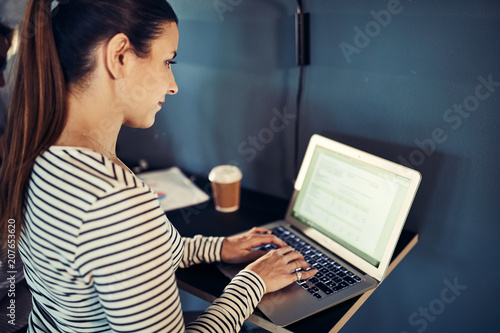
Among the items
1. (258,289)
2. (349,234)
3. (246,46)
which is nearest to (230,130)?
(246,46)

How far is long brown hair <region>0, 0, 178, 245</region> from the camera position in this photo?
648 millimetres

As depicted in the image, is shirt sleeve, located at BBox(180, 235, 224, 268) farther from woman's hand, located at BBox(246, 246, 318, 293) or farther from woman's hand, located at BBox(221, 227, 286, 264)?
woman's hand, located at BBox(246, 246, 318, 293)

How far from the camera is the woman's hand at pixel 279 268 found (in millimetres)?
813

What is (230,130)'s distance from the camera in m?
1.35

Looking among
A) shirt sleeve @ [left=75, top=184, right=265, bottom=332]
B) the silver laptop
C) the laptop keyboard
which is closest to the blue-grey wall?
the silver laptop

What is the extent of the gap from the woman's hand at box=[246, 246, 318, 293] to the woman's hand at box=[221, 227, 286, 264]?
0.06 m

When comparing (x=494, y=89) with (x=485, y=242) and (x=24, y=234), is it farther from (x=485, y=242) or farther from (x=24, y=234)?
(x=24, y=234)

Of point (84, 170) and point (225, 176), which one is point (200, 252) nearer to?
point (225, 176)

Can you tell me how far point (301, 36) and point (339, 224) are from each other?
495mm

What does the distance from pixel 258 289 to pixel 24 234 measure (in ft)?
1.44

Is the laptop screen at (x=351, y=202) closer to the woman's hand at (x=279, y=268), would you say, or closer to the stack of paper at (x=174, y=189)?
the woman's hand at (x=279, y=268)

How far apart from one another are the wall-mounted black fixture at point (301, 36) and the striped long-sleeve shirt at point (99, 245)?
63 cm

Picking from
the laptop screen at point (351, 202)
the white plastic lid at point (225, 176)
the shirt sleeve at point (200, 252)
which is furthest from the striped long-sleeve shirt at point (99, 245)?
the white plastic lid at point (225, 176)

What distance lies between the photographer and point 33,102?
2.21 ft
